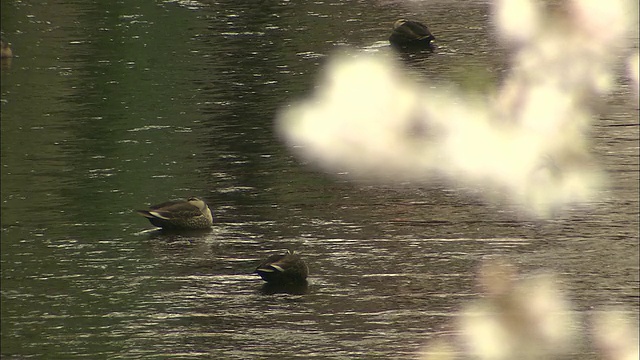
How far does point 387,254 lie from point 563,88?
7311 millimetres

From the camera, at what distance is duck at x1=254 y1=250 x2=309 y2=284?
438 inches

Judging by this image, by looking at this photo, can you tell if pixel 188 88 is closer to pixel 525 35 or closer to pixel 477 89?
pixel 477 89

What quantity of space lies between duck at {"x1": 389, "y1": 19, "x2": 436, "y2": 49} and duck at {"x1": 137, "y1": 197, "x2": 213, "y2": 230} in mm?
8605

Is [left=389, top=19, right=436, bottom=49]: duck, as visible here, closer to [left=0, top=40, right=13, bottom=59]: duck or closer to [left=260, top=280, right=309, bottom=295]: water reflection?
[left=0, top=40, right=13, bottom=59]: duck

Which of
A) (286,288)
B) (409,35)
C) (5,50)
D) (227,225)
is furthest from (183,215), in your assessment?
(409,35)

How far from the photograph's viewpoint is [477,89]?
59.7ft

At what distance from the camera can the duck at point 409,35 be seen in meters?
20.6

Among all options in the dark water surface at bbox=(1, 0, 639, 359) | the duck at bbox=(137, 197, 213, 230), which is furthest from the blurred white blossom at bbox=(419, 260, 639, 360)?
the duck at bbox=(137, 197, 213, 230)

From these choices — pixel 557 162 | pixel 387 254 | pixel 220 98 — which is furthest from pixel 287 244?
pixel 220 98

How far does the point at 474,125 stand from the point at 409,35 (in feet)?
14.2

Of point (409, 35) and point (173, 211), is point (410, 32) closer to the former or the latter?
point (409, 35)

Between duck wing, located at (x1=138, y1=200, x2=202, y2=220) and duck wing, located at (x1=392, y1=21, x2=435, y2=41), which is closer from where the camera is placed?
duck wing, located at (x1=138, y1=200, x2=202, y2=220)

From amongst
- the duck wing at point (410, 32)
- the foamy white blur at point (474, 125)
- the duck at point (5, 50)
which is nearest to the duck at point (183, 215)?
the foamy white blur at point (474, 125)

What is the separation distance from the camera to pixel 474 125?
16594mm
